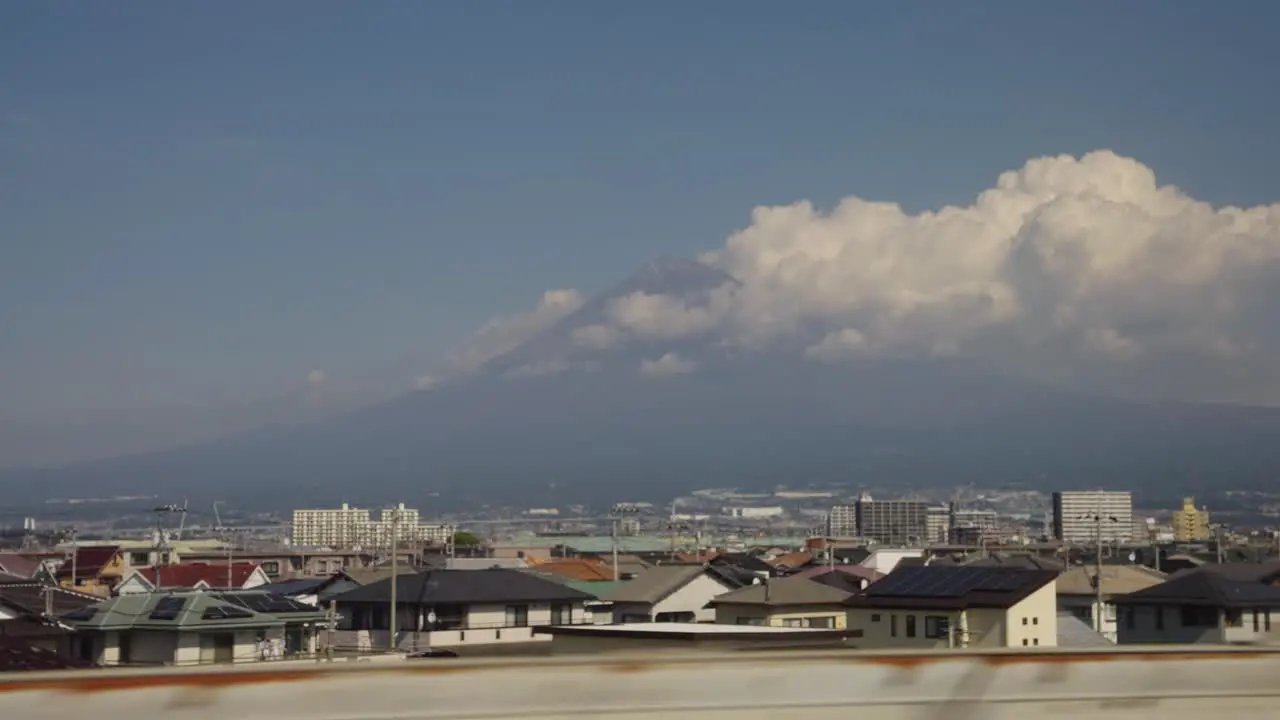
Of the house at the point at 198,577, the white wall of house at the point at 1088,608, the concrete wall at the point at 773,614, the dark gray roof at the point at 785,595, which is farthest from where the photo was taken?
the house at the point at 198,577

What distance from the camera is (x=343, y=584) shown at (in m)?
31.4

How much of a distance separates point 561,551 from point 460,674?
67.7 metres

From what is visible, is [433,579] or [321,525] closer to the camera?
[433,579]

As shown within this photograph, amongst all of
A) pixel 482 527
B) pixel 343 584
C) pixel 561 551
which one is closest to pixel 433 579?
pixel 343 584

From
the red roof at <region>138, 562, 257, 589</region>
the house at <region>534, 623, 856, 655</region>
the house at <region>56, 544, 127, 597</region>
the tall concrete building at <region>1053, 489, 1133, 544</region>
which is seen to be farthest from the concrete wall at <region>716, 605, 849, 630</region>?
the tall concrete building at <region>1053, 489, 1133, 544</region>

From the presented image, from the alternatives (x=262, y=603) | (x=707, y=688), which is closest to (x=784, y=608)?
(x=262, y=603)

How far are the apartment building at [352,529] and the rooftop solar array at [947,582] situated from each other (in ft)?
222

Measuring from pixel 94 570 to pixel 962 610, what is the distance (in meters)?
38.8

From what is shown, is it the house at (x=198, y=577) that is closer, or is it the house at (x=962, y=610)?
the house at (x=962, y=610)

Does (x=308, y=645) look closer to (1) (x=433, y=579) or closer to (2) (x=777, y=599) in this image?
(1) (x=433, y=579)

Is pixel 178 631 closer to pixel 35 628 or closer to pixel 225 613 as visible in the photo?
pixel 225 613

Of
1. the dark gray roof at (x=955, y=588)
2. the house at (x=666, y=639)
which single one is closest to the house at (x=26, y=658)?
the house at (x=666, y=639)

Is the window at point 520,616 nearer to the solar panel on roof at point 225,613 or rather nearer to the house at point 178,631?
the house at point 178,631

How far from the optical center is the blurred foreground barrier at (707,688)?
14.3ft
